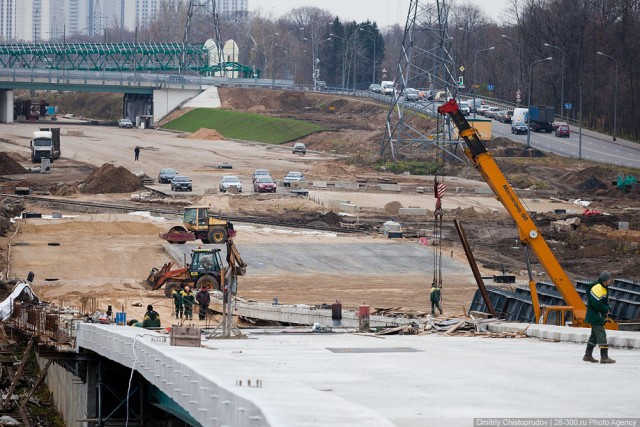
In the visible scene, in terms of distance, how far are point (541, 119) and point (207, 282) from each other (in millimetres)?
77638

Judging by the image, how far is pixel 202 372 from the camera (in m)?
15.6

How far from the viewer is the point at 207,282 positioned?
37.9m

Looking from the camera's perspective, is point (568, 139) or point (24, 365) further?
point (568, 139)

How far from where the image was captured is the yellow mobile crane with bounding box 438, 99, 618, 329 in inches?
1085

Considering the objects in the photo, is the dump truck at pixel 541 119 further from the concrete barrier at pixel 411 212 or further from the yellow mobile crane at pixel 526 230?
the yellow mobile crane at pixel 526 230

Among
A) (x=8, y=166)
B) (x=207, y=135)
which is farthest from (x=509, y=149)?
(x=8, y=166)

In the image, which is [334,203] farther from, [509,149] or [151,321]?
[151,321]

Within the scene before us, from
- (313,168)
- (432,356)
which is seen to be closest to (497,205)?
(313,168)

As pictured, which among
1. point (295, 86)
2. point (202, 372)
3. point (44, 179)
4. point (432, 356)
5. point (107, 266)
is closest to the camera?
point (202, 372)

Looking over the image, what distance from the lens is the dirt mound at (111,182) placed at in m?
71.4

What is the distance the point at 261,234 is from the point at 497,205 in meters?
19.0

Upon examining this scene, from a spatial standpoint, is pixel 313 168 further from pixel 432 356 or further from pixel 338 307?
pixel 432 356

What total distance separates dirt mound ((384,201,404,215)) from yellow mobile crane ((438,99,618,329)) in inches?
1399

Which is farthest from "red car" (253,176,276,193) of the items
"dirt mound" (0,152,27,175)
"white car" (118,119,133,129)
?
"white car" (118,119,133,129)
